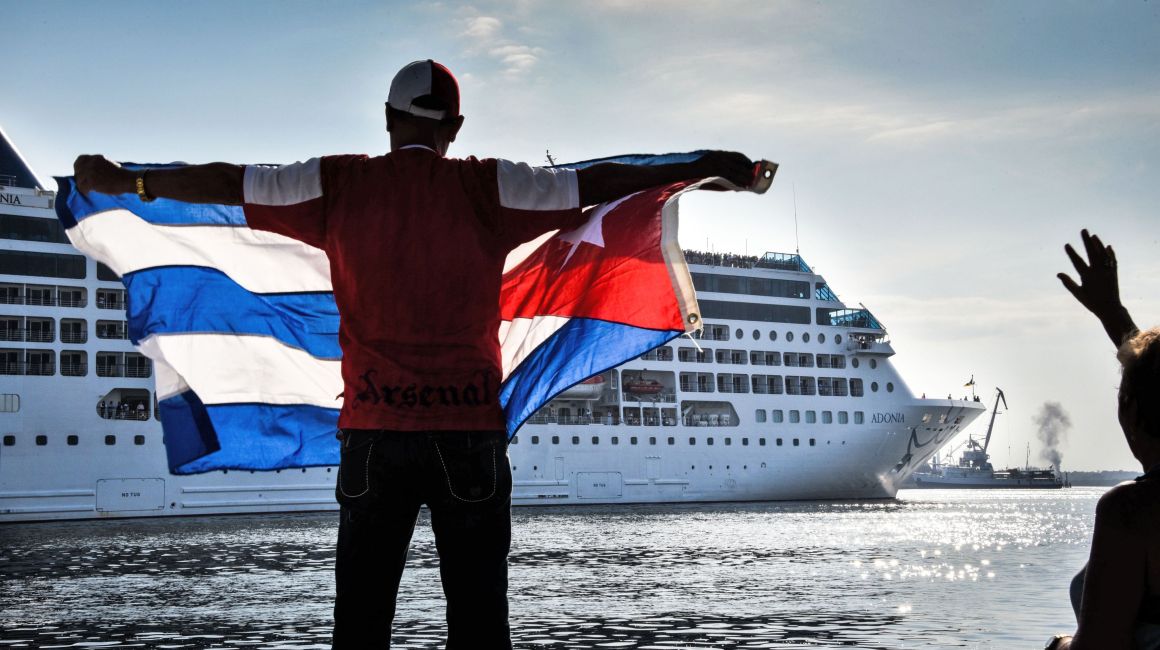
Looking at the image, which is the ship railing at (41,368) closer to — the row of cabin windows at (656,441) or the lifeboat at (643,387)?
the row of cabin windows at (656,441)

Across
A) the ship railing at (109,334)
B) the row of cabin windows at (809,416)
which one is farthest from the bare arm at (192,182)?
the row of cabin windows at (809,416)

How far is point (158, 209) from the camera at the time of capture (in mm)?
3795

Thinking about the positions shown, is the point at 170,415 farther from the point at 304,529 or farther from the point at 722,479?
the point at 722,479

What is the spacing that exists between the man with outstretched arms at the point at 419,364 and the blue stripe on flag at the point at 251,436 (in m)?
0.98

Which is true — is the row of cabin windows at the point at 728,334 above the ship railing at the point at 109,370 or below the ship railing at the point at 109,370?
above

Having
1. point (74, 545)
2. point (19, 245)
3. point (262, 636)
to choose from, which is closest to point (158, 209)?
point (262, 636)

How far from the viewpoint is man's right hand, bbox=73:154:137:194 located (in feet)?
9.47

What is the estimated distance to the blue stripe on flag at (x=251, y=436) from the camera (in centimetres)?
358

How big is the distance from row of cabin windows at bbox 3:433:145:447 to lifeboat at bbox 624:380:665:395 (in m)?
16.6

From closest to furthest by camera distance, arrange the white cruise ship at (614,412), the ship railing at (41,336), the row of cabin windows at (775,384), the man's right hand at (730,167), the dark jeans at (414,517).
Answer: the dark jeans at (414,517) < the man's right hand at (730,167) < the white cruise ship at (614,412) < the ship railing at (41,336) < the row of cabin windows at (775,384)

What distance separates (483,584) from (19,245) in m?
35.4

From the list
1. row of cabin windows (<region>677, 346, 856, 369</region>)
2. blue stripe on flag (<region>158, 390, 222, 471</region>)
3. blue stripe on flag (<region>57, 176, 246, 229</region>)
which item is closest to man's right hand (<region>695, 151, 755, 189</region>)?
blue stripe on flag (<region>57, 176, 246, 229</region>)

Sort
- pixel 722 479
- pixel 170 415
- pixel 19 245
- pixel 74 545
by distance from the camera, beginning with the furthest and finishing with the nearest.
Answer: pixel 722 479 → pixel 19 245 → pixel 74 545 → pixel 170 415

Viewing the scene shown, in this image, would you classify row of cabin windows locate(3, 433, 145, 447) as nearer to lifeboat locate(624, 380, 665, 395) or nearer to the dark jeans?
lifeboat locate(624, 380, 665, 395)
